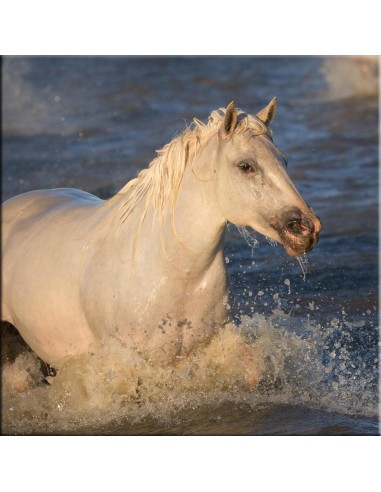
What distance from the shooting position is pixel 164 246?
4930mm

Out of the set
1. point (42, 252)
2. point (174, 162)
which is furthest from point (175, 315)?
point (42, 252)

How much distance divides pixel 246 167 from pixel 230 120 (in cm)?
26

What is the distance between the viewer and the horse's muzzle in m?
4.46

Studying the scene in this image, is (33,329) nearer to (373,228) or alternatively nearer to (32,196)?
(32,196)

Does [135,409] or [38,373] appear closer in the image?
[135,409]

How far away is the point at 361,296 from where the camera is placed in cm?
770

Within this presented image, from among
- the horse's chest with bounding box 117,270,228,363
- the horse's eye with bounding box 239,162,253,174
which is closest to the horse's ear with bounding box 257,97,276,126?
the horse's eye with bounding box 239,162,253,174

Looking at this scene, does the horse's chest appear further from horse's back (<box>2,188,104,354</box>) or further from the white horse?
horse's back (<box>2,188,104,354</box>)

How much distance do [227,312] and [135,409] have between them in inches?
29.4

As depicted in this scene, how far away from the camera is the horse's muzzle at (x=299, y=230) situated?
14.6 feet

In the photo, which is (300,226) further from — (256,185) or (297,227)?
(256,185)

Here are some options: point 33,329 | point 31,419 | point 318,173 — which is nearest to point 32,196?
point 33,329

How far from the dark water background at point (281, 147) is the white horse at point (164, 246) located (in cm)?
55

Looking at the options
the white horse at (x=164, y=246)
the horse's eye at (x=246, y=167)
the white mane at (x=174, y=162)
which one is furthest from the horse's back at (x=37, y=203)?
the horse's eye at (x=246, y=167)
